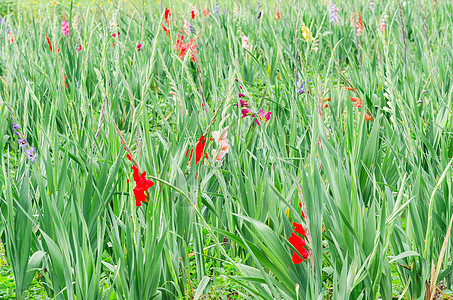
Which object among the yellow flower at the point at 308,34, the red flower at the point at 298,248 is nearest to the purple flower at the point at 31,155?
the red flower at the point at 298,248

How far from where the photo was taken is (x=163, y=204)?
1.19 m

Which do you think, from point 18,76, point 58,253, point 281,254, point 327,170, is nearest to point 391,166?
point 327,170

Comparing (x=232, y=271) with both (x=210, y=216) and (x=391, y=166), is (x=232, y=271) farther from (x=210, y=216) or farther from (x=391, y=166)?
(x=391, y=166)

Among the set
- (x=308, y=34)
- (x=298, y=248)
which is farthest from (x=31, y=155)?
(x=308, y=34)

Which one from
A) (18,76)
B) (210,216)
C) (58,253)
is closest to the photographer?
(58,253)

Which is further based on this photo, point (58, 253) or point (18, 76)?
point (18, 76)

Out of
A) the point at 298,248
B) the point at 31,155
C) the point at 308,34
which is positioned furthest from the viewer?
the point at 308,34

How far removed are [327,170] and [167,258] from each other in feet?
1.45

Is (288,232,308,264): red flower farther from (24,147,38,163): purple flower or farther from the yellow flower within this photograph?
the yellow flower

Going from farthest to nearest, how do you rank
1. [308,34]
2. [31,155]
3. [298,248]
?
[308,34], [31,155], [298,248]

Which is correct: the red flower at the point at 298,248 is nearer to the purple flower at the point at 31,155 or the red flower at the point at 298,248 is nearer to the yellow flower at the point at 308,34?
the purple flower at the point at 31,155

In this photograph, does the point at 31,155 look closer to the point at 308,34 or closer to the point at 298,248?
the point at 298,248

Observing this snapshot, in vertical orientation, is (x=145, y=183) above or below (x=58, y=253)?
above

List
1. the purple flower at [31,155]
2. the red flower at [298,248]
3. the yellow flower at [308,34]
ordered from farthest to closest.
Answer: the yellow flower at [308,34]
the purple flower at [31,155]
the red flower at [298,248]
